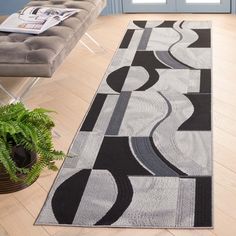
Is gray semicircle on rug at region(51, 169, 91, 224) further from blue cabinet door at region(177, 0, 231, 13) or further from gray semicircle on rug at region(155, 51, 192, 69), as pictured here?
blue cabinet door at region(177, 0, 231, 13)

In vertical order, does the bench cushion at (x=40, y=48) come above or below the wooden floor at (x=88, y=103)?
above

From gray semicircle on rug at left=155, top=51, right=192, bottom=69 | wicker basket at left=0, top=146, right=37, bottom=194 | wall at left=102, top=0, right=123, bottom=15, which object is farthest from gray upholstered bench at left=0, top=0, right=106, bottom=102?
wall at left=102, top=0, right=123, bottom=15

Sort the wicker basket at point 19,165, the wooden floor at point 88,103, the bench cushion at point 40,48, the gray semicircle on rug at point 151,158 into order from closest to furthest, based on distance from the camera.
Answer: the wooden floor at point 88,103
the wicker basket at point 19,165
the gray semicircle on rug at point 151,158
the bench cushion at point 40,48

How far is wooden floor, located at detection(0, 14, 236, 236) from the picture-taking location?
216 cm

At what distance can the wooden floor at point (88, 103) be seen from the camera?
7.09 feet

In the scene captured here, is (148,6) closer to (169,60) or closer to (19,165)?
(169,60)

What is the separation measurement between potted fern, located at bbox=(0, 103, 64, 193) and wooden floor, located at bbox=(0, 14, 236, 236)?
112mm

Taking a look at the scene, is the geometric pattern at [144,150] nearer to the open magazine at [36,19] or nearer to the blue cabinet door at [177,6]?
the open magazine at [36,19]

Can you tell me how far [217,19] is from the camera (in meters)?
4.37

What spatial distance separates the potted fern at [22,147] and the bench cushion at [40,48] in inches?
13.2

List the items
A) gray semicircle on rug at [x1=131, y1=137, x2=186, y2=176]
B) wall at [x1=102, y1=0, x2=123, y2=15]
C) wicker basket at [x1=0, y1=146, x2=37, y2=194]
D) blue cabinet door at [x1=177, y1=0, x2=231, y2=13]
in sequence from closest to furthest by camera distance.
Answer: wicker basket at [x1=0, y1=146, x2=37, y2=194], gray semicircle on rug at [x1=131, y1=137, x2=186, y2=176], blue cabinet door at [x1=177, y1=0, x2=231, y2=13], wall at [x1=102, y1=0, x2=123, y2=15]

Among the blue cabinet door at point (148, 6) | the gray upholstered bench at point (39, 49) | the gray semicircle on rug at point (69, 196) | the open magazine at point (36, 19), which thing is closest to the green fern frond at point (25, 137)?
the gray semicircle on rug at point (69, 196)

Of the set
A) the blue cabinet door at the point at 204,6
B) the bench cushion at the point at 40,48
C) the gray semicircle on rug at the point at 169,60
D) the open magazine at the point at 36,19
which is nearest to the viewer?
the bench cushion at the point at 40,48

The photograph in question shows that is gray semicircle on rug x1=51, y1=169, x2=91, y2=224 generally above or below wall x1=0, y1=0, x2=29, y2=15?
below
